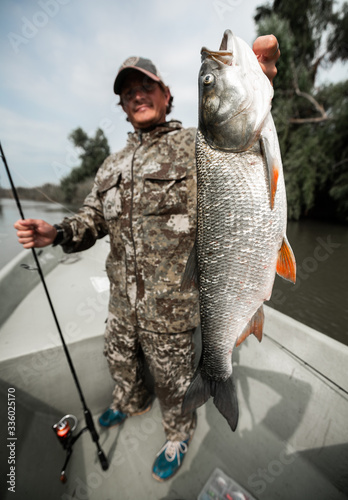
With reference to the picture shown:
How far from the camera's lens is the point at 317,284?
20.7 feet

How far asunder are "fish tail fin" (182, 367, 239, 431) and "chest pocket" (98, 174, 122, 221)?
3.62 ft

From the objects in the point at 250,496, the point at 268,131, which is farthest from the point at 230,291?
the point at 250,496

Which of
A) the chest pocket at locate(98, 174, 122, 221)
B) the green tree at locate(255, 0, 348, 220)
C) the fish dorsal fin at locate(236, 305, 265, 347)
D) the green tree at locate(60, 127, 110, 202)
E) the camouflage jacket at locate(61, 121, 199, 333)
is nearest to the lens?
the fish dorsal fin at locate(236, 305, 265, 347)

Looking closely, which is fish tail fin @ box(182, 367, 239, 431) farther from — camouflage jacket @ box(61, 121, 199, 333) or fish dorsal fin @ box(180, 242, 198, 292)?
fish dorsal fin @ box(180, 242, 198, 292)

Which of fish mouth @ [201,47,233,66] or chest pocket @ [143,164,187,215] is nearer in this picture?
fish mouth @ [201,47,233,66]

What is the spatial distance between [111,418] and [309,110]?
605 inches

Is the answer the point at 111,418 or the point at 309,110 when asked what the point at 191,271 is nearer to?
the point at 111,418

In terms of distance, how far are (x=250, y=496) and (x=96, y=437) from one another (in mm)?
1126

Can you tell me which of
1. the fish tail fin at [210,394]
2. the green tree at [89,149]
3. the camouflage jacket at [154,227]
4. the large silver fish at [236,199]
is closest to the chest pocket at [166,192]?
the camouflage jacket at [154,227]

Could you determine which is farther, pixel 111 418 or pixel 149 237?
pixel 111 418

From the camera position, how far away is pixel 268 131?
3.24 feet

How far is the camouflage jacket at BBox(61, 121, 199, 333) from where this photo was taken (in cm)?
150

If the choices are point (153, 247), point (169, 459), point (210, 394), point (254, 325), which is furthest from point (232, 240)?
point (169, 459)

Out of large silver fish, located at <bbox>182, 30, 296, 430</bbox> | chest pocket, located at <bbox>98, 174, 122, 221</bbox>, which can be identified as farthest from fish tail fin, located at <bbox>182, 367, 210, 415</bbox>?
chest pocket, located at <bbox>98, 174, 122, 221</bbox>
